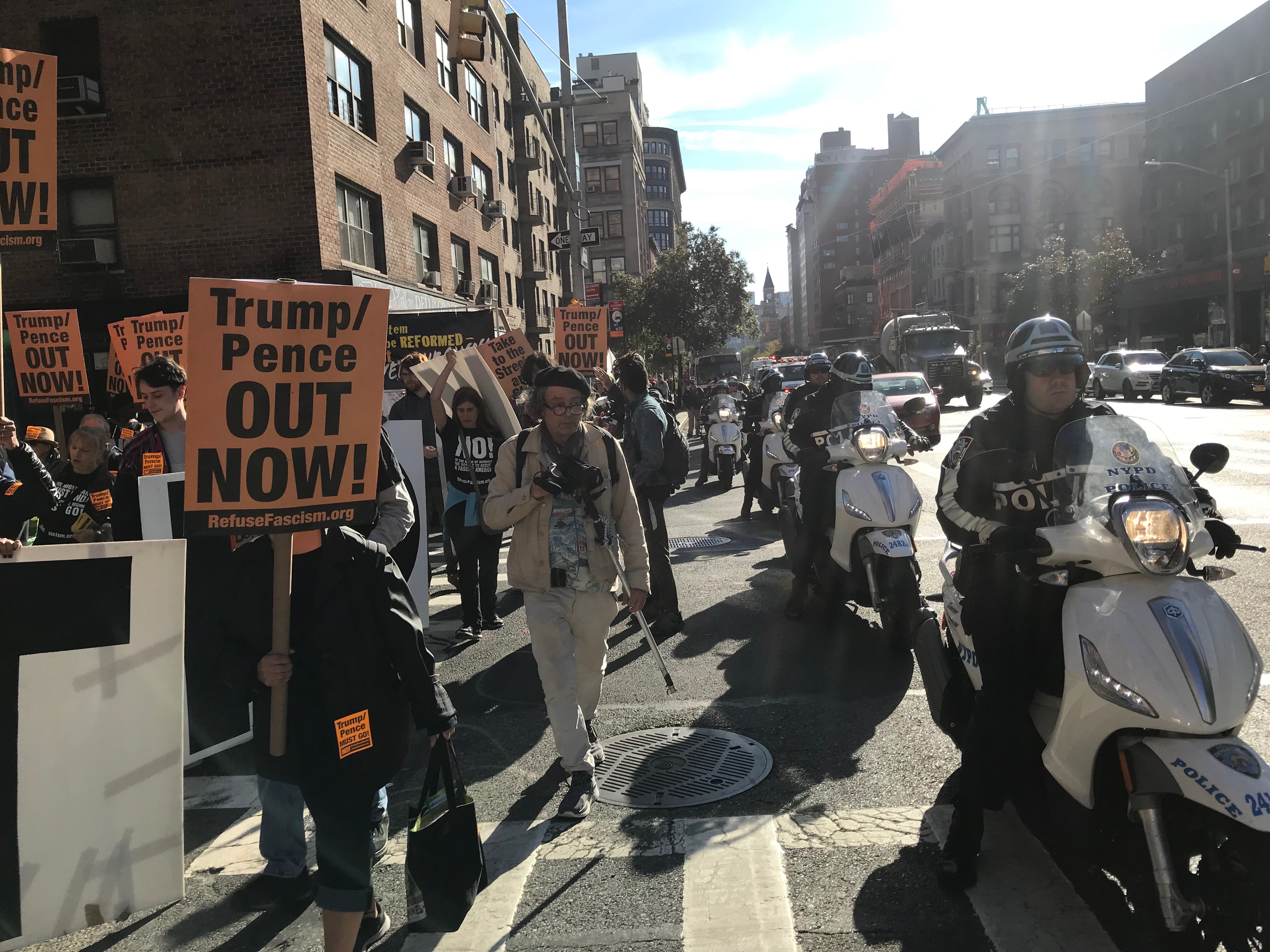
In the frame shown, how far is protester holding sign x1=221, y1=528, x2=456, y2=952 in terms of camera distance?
2939 millimetres

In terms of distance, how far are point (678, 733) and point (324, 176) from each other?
16.0 meters

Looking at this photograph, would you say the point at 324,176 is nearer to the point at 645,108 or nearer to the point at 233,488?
the point at 233,488

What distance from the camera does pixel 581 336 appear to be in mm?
13773

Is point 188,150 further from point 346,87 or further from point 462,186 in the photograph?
point 462,186

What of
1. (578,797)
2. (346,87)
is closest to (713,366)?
(346,87)

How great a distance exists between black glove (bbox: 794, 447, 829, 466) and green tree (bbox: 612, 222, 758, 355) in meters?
44.9

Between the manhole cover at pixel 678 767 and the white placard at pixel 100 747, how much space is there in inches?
73.4

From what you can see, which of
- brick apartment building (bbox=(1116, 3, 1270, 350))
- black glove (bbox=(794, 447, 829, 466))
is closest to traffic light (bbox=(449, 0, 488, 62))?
black glove (bbox=(794, 447, 829, 466))

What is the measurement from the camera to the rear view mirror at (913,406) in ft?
15.5

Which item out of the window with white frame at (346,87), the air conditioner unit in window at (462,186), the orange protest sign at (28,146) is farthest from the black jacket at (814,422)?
the air conditioner unit in window at (462,186)

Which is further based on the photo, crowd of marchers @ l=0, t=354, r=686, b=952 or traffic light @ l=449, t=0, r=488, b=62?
traffic light @ l=449, t=0, r=488, b=62

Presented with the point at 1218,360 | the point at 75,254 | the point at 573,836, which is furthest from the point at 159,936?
the point at 1218,360

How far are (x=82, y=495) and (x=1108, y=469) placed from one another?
5743 millimetres

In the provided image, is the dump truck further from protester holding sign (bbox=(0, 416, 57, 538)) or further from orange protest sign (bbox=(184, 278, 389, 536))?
orange protest sign (bbox=(184, 278, 389, 536))
